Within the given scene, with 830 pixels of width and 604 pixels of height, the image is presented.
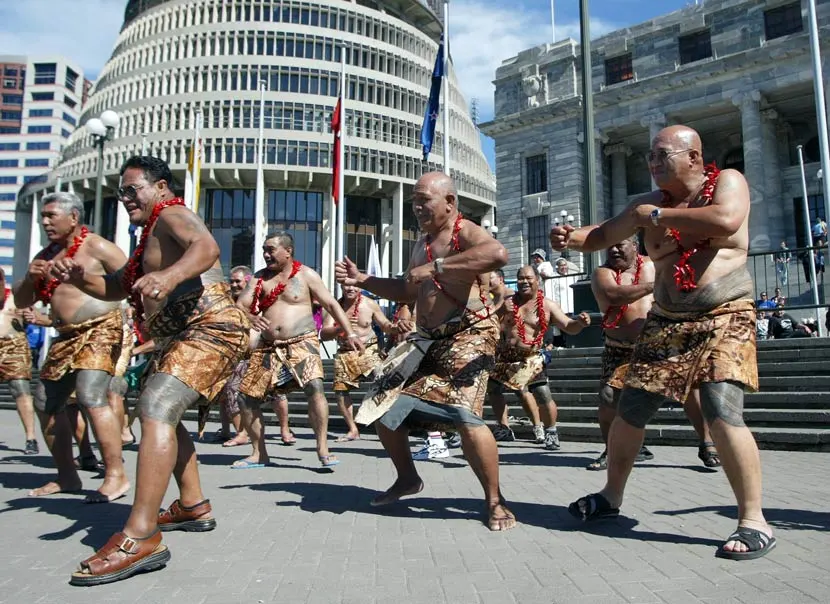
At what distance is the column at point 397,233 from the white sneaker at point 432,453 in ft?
170

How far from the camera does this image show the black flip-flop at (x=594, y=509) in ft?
13.0

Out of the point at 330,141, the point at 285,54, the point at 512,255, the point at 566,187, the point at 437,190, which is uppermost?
the point at 285,54

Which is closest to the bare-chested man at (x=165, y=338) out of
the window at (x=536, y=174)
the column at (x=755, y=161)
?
the column at (x=755, y=161)

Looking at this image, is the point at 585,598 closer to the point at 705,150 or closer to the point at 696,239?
the point at 696,239

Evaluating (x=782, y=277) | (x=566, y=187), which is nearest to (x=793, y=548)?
(x=782, y=277)

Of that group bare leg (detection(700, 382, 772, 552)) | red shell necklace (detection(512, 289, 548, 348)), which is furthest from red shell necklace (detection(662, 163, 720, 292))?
red shell necklace (detection(512, 289, 548, 348))

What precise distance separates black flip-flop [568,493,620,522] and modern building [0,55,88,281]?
12173 centimetres

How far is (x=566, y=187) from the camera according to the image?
37562mm

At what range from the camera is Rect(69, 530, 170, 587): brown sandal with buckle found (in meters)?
2.97

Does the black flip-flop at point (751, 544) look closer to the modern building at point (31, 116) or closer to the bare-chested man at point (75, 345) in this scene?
the bare-chested man at point (75, 345)

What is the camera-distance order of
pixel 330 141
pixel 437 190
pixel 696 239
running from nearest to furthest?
1. pixel 696 239
2. pixel 437 190
3. pixel 330 141

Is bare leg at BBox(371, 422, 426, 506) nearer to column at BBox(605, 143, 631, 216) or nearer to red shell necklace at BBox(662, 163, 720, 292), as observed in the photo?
red shell necklace at BBox(662, 163, 720, 292)

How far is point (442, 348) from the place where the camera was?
431 centimetres

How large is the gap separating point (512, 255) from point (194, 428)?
98.1ft
